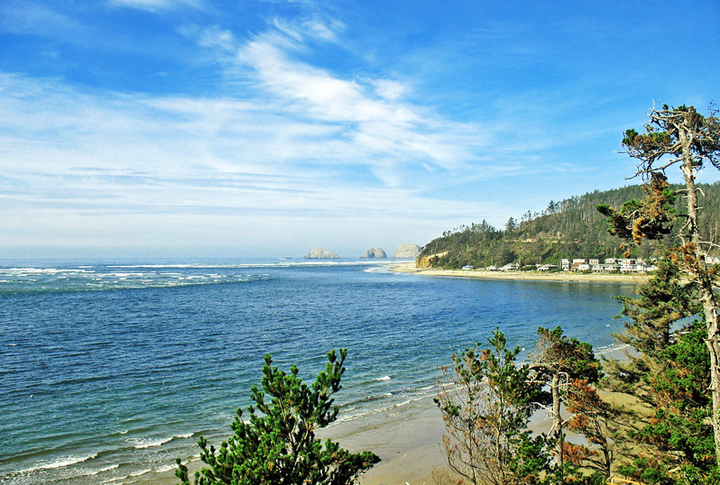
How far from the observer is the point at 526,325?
144 feet

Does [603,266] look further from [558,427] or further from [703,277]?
[558,427]

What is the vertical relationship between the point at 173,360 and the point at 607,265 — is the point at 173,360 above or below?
below

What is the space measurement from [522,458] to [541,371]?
226cm

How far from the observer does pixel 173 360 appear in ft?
92.3

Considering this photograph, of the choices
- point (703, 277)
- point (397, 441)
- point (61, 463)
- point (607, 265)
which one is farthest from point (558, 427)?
point (607, 265)

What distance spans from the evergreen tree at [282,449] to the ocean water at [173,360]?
28.6 ft

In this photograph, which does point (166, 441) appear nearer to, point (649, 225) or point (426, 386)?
point (426, 386)

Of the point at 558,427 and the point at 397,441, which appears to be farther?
the point at 397,441

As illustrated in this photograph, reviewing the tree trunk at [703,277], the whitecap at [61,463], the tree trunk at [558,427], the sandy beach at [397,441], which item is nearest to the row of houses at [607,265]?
the sandy beach at [397,441]

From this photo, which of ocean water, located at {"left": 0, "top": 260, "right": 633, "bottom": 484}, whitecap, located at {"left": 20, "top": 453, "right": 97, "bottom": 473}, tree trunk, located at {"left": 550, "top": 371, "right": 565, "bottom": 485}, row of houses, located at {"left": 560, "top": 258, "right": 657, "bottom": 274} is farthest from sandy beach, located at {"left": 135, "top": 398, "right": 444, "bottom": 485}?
row of houses, located at {"left": 560, "top": 258, "right": 657, "bottom": 274}

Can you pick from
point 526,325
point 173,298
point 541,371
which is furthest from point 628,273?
point 541,371

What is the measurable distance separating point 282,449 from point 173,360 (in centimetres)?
2448

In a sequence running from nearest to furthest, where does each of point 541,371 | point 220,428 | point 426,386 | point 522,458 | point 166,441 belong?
point 522,458 < point 541,371 < point 166,441 < point 220,428 < point 426,386

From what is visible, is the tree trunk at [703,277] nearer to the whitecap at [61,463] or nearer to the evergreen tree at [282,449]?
the evergreen tree at [282,449]
